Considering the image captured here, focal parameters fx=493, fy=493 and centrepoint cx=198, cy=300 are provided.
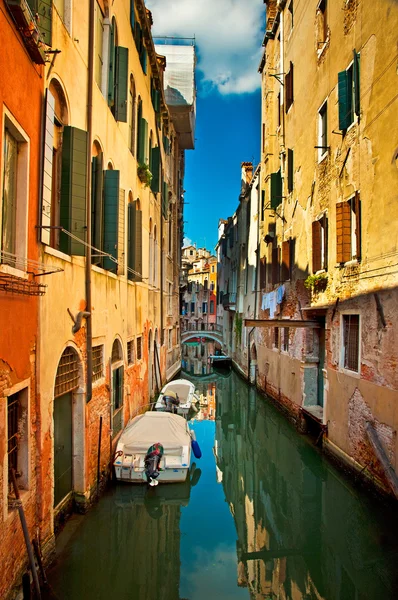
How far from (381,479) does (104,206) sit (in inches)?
242

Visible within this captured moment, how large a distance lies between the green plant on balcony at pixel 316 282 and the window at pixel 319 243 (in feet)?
0.85

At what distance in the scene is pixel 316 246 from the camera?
11.5 m

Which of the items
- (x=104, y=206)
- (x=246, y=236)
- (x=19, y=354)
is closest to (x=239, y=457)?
(x=104, y=206)

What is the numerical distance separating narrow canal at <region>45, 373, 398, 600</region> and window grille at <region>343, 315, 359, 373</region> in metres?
2.07

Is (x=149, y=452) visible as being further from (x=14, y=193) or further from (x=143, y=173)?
(x=143, y=173)

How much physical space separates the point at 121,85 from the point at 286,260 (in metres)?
7.15

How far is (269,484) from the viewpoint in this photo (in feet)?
31.0

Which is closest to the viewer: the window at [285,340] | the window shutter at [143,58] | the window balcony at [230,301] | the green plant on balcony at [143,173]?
the green plant on balcony at [143,173]

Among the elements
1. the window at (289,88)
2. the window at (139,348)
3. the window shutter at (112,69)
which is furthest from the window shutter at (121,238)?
the window at (289,88)

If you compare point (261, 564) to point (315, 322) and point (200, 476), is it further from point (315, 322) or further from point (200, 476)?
point (315, 322)

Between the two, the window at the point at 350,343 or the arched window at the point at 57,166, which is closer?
the arched window at the point at 57,166

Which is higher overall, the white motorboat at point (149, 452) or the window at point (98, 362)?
the window at point (98, 362)

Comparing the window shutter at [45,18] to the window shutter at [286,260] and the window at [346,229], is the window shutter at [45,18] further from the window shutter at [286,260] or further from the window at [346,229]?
the window shutter at [286,260]

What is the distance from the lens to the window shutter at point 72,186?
244 inches
